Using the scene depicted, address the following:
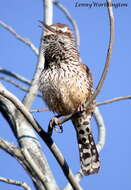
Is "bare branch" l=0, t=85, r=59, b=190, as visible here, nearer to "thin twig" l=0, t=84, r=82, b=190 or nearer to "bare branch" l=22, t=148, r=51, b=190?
"bare branch" l=22, t=148, r=51, b=190

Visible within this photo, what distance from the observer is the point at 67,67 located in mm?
3887

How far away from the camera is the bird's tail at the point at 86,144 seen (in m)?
4.13

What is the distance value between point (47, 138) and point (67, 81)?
3.48ft

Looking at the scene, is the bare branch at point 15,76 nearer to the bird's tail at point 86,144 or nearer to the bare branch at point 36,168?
the bird's tail at point 86,144

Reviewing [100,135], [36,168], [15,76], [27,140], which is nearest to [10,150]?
[36,168]

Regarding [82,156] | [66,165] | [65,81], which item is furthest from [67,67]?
[66,165]

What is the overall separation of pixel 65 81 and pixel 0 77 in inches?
43.5

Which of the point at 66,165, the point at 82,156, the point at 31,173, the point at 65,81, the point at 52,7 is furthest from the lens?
the point at 52,7

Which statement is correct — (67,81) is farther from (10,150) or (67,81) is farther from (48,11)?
(48,11)

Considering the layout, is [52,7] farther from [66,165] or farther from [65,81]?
[66,165]

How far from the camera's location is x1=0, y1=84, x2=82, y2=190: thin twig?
271 centimetres

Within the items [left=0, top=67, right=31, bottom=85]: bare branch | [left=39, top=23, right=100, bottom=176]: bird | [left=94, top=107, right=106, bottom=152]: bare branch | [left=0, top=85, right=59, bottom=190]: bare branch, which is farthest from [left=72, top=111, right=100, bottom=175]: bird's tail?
[left=0, top=67, right=31, bottom=85]: bare branch

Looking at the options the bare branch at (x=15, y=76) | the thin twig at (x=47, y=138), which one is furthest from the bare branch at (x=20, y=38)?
the thin twig at (x=47, y=138)

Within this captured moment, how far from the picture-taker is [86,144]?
427cm
